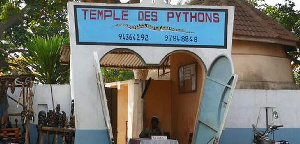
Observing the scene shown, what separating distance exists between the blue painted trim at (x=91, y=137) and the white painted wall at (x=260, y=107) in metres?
3.24

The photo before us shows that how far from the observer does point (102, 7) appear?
12594 millimetres

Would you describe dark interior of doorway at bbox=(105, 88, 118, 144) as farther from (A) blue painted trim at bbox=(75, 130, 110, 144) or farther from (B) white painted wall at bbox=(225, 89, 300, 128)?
(B) white painted wall at bbox=(225, 89, 300, 128)

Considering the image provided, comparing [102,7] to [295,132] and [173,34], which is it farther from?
[295,132]

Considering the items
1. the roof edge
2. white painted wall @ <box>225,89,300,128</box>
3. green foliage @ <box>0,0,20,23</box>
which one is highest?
green foliage @ <box>0,0,20,23</box>

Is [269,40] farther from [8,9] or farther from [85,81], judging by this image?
[8,9]

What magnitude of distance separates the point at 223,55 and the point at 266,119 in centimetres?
269

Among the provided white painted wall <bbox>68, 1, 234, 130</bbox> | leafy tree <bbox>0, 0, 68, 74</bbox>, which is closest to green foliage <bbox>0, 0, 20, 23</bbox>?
leafy tree <bbox>0, 0, 68, 74</bbox>

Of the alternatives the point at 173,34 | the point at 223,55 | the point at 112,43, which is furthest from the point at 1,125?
the point at 223,55

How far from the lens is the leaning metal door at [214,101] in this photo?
12.0m

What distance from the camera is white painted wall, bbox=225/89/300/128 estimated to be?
1404cm

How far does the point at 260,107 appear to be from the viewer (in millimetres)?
14203

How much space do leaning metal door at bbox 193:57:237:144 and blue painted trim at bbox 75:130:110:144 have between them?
2.12m

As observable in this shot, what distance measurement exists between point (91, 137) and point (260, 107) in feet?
14.7

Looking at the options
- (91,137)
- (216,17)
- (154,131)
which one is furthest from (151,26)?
(91,137)
